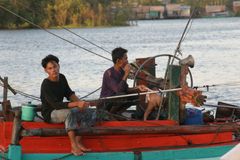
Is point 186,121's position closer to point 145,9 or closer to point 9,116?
point 9,116

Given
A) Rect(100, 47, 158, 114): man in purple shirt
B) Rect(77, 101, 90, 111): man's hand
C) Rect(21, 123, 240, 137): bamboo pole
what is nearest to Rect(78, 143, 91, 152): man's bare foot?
Rect(21, 123, 240, 137): bamboo pole

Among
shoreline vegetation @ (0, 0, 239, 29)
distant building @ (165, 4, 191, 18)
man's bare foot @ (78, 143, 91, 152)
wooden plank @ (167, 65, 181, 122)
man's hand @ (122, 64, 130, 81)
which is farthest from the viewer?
distant building @ (165, 4, 191, 18)

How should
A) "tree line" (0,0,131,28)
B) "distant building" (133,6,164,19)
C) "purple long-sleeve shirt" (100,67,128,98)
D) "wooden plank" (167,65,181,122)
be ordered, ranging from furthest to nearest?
"distant building" (133,6,164,19) < "tree line" (0,0,131,28) < "purple long-sleeve shirt" (100,67,128,98) < "wooden plank" (167,65,181,122)

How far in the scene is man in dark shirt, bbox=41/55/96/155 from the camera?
10266mm

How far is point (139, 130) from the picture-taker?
10.5 metres

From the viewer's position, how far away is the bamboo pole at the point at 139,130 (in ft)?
33.5

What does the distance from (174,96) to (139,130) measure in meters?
0.80

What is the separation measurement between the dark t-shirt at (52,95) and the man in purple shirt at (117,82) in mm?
891

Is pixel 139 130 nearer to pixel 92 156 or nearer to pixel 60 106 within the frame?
pixel 92 156

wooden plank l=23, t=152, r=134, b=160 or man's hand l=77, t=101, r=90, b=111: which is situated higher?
man's hand l=77, t=101, r=90, b=111

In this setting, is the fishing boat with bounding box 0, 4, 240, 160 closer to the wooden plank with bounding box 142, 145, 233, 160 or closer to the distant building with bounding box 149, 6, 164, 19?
the wooden plank with bounding box 142, 145, 233, 160

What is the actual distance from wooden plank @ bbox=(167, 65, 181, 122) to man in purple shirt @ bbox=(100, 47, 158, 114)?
375 millimetres

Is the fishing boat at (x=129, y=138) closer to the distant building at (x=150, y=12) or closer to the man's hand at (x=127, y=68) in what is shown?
the man's hand at (x=127, y=68)

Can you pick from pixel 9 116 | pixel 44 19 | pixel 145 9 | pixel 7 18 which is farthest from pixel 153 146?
pixel 145 9
